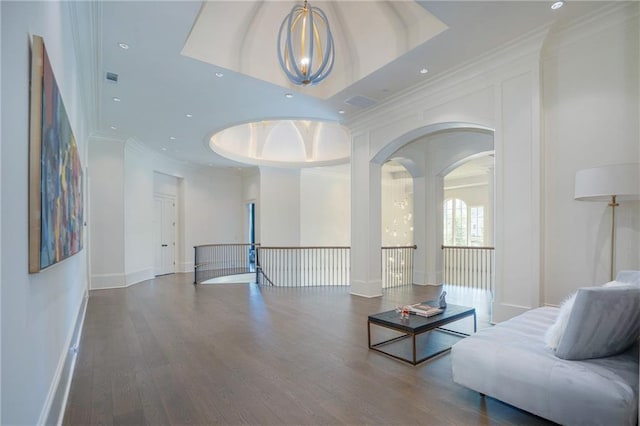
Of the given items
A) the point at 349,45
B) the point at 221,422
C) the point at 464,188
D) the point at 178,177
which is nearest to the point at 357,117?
the point at 349,45

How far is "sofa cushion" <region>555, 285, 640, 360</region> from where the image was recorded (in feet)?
7.06

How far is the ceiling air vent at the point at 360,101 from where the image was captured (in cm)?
583

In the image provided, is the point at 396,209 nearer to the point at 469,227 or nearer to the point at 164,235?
the point at 469,227

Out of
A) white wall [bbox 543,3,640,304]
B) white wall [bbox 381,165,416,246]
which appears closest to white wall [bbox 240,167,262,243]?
white wall [bbox 381,165,416,246]

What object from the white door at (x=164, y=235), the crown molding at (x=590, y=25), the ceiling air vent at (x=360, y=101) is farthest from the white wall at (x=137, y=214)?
the crown molding at (x=590, y=25)

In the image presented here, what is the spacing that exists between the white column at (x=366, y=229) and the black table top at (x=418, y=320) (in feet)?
8.69

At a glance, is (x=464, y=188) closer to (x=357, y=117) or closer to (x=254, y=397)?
(x=357, y=117)

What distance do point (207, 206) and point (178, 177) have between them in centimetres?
146

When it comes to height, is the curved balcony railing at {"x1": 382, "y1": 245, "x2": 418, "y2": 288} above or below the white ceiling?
below

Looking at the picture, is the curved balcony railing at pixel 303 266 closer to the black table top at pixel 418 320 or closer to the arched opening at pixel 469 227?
the arched opening at pixel 469 227

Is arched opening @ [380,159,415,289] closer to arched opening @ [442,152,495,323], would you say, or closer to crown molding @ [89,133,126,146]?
arched opening @ [442,152,495,323]

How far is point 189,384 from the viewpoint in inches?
118

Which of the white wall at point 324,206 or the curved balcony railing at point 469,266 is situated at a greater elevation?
the white wall at point 324,206

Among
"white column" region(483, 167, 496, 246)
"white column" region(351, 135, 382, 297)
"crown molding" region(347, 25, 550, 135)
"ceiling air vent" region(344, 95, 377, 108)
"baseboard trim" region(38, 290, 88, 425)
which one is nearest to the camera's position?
"baseboard trim" region(38, 290, 88, 425)
